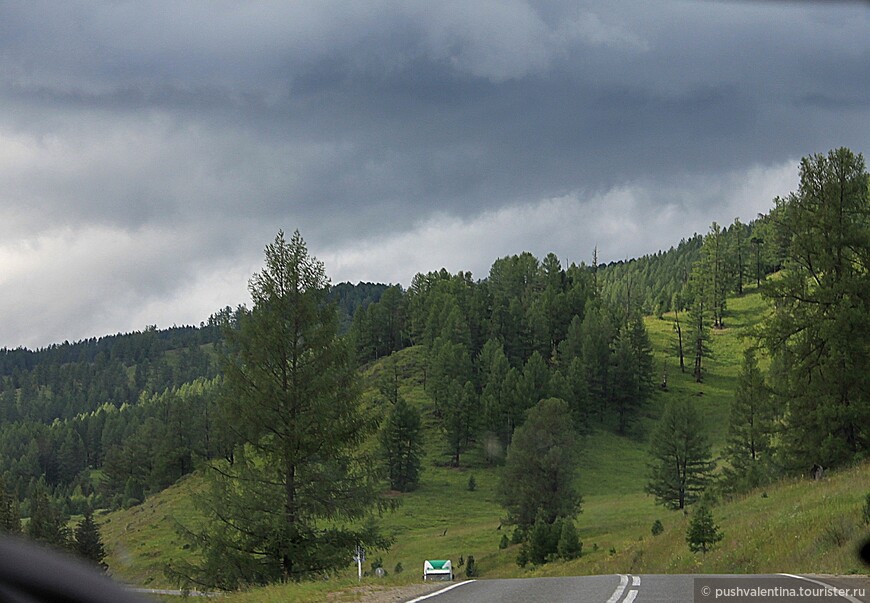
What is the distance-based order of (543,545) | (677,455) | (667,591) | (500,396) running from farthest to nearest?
(500,396), (677,455), (543,545), (667,591)

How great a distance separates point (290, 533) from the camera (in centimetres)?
2803

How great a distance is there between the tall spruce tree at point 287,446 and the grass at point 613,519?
2075 millimetres

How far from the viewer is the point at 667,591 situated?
1508 cm

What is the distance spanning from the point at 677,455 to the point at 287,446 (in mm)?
52129

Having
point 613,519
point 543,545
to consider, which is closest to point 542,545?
point 543,545

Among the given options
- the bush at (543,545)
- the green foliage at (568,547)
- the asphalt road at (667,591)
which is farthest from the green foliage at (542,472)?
the asphalt road at (667,591)

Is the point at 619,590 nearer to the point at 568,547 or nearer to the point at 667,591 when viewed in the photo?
the point at 667,591

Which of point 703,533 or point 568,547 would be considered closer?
point 703,533

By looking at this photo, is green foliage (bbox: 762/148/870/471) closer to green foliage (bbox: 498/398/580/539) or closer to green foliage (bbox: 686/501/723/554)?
green foliage (bbox: 686/501/723/554)

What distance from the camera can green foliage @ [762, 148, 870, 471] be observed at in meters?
33.9

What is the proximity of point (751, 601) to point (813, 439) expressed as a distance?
958 inches

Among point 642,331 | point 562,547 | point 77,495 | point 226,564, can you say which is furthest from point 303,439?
point 77,495

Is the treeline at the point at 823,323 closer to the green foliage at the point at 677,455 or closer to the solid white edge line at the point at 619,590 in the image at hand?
the solid white edge line at the point at 619,590

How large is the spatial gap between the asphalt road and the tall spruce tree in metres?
11.3
